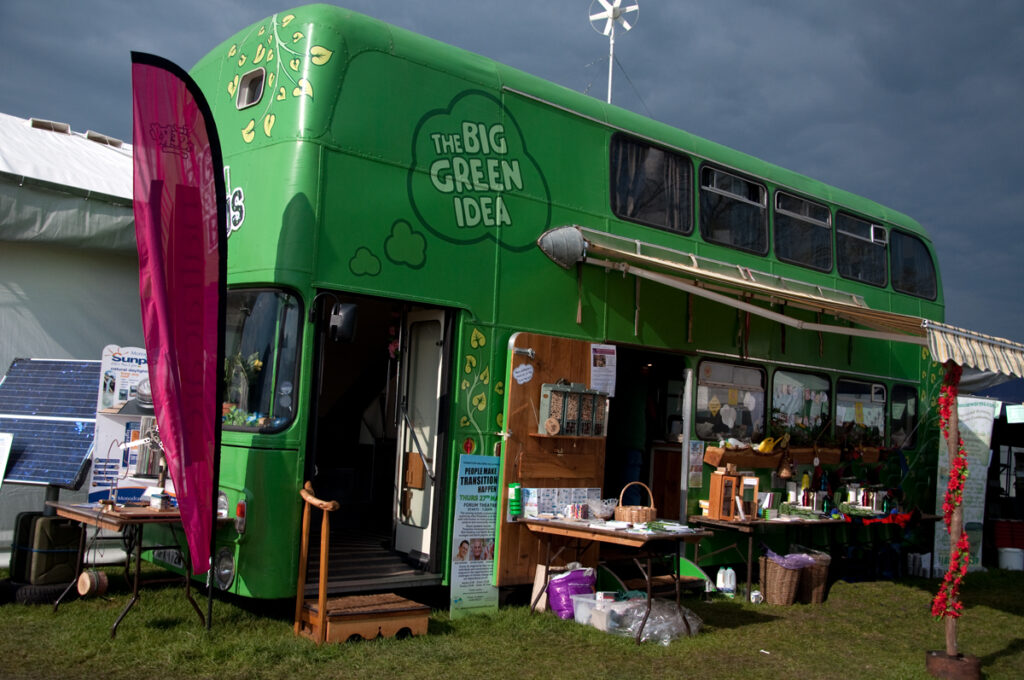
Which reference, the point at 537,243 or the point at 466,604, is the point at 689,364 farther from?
the point at 466,604

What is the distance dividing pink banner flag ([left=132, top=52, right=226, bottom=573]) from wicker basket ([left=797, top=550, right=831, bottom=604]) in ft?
18.7

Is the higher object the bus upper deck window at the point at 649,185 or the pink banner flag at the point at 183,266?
the bus upper deck window at the point at 649,185

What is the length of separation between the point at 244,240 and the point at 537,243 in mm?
2301

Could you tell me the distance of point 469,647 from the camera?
608 cm

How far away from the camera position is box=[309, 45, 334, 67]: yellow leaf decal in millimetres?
6238

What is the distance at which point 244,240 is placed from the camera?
6.36 meters

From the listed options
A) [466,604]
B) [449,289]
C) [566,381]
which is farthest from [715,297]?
[466,604]

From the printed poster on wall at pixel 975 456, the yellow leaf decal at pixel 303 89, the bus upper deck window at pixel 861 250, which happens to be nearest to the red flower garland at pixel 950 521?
the bus upper deck window at pixel 861 250

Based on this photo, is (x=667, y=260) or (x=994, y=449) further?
(x=994, y=449)

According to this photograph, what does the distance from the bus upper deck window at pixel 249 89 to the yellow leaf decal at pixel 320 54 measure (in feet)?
1.79

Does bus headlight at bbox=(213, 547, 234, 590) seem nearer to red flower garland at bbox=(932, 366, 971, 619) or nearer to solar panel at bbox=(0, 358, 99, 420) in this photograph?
solar panel at bbox=(0, 358, 99, 420)

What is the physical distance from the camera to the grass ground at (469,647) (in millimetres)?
5270

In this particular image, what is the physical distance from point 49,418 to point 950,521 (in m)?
6.71

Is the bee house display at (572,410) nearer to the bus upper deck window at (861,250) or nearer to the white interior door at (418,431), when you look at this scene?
the white interior door at (418,431)
